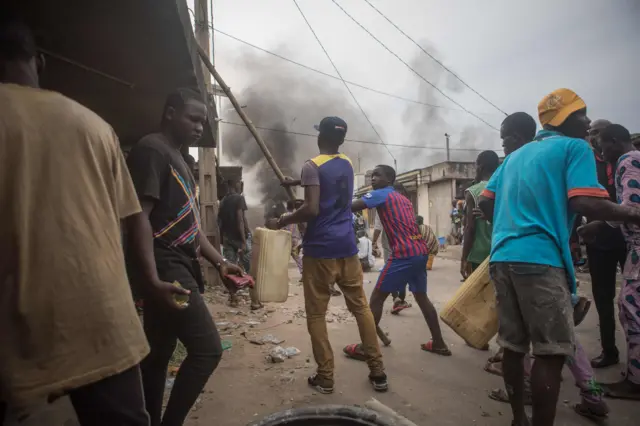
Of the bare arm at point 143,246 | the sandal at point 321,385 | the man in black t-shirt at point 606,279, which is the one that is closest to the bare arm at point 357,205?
the sandal at point 321,385

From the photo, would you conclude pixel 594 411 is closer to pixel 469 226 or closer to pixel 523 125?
pixel 469 226

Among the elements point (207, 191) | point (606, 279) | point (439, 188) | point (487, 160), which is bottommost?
point (606, 279)

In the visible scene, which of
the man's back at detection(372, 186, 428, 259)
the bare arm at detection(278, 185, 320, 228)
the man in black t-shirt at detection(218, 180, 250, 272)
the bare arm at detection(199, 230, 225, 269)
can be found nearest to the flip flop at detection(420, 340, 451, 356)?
the man's back at detection(372, 186, 428, 259)

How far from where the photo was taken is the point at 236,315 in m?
5.20

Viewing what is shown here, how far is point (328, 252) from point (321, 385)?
36.4 inches

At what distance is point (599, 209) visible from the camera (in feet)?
5.98

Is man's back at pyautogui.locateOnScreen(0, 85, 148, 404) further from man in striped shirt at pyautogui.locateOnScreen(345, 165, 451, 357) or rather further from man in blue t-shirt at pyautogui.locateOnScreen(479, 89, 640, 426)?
man in striped shirt at pyautogui.locateOnScreen(345, 165, 451, 357)

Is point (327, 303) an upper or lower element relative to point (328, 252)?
lower

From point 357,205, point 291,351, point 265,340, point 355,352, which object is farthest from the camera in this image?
point 265,340

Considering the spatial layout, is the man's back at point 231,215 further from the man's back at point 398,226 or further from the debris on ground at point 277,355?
the man's back at point 398,226

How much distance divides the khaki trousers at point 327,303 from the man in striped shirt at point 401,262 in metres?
0.60

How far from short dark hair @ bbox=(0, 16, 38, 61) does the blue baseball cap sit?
6.90 ft

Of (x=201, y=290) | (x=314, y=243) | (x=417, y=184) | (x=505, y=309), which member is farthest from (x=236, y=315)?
(x=417, y=184)

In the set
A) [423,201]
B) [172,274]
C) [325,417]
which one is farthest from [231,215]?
[423,201]
